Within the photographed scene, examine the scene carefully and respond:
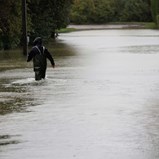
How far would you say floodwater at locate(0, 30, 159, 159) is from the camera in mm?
9453

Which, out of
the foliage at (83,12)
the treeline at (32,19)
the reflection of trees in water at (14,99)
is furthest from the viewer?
the foliage at (83,12)

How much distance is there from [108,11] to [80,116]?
12772 centimetres

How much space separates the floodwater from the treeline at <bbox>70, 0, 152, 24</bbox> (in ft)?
366

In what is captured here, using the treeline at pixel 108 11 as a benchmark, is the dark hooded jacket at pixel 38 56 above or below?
above

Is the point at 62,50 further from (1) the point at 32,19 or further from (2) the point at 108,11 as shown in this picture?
(2) the point at 108,11

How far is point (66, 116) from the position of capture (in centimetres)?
1291

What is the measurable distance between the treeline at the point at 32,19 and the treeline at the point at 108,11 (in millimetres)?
71167

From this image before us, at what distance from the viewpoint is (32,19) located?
55125 millimetres

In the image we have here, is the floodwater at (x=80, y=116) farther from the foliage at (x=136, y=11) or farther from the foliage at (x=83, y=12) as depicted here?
the foliage at (x=83, y=12)

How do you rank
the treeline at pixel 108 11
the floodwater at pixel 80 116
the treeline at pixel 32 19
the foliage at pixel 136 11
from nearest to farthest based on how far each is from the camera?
the floodwater at pixel 80 116, the treeline at pixel 32 19, the foliage at pixel 136 11, the treeline at pixel 108 11

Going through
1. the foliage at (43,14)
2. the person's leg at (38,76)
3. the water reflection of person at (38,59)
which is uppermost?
the water reflection of person at (38,59)

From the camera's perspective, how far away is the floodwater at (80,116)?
372 inches

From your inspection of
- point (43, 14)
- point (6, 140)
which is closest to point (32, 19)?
point (43, 14)

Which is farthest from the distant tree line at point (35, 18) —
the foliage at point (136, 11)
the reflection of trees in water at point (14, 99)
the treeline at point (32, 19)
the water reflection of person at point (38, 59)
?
the foliage at point (136, 11)
